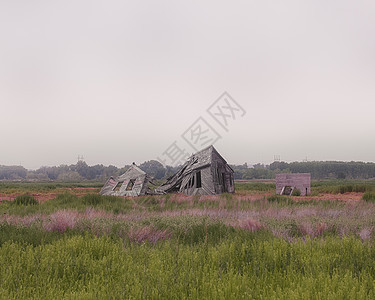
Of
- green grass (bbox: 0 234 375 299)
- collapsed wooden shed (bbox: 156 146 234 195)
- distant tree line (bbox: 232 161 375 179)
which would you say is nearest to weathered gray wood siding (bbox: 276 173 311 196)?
collapsed wooden shed (bbox: 156 146 234 195)

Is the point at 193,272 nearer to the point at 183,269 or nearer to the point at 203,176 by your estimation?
the point at 183,269

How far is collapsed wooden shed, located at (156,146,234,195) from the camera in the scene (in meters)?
23.8

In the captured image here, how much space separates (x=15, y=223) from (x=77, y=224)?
1558mm

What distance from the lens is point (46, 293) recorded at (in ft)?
9.55

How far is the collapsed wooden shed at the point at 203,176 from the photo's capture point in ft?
78.0

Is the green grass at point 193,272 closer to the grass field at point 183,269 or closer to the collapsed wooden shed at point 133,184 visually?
the grass field at point 183,269

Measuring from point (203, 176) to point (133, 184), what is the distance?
277 inches

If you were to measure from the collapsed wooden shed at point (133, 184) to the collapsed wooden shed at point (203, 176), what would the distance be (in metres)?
2.64

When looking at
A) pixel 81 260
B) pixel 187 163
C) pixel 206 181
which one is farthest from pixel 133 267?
pixel 187 163

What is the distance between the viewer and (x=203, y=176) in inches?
948

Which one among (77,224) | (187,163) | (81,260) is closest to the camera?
(81,260)

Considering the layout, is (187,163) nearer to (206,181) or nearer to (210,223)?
(206,181)

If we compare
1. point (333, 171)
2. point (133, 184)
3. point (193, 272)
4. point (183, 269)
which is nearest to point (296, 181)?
point (133, 184)

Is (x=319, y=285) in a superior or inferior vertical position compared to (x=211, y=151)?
inferior
